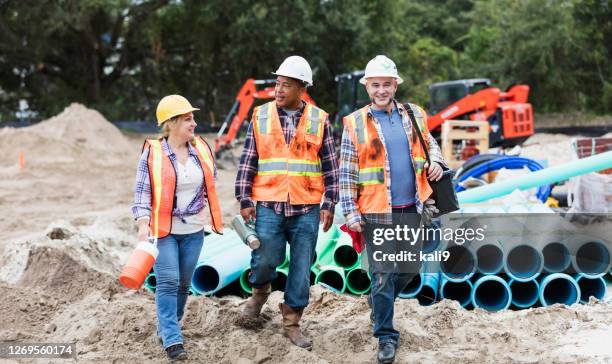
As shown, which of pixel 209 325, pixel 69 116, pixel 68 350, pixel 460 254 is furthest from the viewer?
pixel 69 116

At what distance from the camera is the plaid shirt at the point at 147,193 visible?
14.7 ft

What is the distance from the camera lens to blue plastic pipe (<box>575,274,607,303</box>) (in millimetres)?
6000

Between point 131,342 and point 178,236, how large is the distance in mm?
857

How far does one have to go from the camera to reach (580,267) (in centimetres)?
597

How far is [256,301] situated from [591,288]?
3.00m

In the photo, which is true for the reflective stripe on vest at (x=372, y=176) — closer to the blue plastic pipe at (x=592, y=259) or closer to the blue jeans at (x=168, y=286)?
the blue jeans at (x=168, y=286)

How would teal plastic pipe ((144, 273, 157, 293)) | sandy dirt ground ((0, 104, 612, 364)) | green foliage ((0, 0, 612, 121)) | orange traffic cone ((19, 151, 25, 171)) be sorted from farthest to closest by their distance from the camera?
green foliage ((0, 0, 612, 121)) → orange traffic cone ((19, 151, 25, 171)) → teal plastic pipe ((144, 273, 157, 293)) → sandy dirt ground ((0, 104, 612, 364))

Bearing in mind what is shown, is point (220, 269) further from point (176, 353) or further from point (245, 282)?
point (176, 353)

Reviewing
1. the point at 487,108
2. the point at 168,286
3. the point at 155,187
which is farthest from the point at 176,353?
the point at 487,108

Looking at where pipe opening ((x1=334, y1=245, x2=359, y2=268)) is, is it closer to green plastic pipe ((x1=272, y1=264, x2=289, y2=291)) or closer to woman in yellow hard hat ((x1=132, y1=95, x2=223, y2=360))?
green plastic pipe ((x1=272, y1=264, x2=289, y2=291))

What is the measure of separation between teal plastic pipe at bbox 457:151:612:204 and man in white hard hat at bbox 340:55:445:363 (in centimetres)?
206

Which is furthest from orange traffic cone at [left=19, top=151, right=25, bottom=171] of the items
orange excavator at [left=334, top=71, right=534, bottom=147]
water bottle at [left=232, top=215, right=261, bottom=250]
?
water bottle at [left=232, top=215, right=261, bottom=250]

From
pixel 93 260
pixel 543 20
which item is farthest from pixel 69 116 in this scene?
pixel 543 20

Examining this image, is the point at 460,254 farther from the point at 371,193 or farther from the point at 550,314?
the point at 371,193
